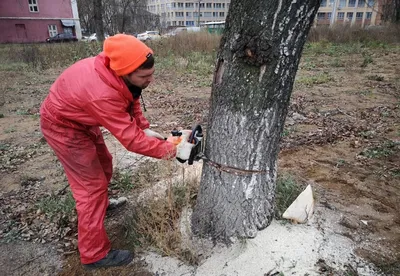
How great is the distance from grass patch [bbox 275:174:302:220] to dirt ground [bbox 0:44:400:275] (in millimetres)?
269

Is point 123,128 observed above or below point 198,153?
above

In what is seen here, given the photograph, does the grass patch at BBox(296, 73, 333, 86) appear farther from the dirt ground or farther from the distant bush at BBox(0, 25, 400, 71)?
the distant bush at BBox(0, 25, 400, 71)

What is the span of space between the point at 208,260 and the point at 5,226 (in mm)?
1958

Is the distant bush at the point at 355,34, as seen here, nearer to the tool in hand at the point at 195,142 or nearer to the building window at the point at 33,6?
the tool in hand at the point at 195,142

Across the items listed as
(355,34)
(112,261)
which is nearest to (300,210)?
(112,261)

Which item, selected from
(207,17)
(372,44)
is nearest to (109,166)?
(372,44)

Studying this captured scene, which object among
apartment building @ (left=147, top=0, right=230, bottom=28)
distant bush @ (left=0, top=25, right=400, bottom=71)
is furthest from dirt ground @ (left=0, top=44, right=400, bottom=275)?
apartment building @ (left=147, top=0, right=230, bottom=28)

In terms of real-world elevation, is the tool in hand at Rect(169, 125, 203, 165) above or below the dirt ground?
above

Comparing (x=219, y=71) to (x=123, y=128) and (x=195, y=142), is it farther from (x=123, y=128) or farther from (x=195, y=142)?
(x=123, y=128)

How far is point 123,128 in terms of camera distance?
205cm

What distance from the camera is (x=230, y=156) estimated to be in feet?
6.98

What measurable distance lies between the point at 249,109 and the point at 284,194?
106 centimetres

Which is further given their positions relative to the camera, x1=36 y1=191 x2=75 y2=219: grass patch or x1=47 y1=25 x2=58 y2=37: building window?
x1=47 y1=25 x2=58 y2=37: building window

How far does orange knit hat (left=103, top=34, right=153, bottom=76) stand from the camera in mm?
1958
